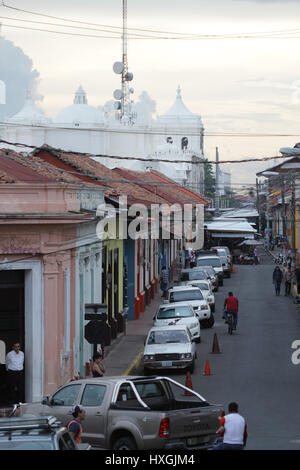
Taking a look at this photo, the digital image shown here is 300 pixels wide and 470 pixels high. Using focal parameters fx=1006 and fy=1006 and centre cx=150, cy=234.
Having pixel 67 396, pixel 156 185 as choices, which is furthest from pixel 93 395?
pixel 156 185

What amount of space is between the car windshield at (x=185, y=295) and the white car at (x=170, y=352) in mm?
9573

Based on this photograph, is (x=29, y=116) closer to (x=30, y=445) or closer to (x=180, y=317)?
(x=180, y=317)

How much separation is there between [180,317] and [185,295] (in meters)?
5.00

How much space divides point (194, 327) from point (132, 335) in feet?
12.5

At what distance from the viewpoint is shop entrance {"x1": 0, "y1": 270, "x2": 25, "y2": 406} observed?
21.5 meters

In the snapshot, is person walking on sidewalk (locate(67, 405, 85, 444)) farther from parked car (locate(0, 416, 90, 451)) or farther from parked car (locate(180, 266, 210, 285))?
parked car (locate(180, 266, 210, 285))

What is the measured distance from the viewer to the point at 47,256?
2122 cm

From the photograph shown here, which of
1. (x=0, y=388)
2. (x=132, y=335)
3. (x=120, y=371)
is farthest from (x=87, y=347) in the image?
(x=132, y=335)

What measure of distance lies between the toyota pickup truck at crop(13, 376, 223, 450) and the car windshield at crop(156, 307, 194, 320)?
1565cm

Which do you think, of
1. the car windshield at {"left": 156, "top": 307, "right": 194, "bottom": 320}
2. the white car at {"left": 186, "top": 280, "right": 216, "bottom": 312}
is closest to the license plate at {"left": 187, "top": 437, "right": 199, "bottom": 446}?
the car windshield at {"left": 156, "top": 307, "right": 194, "bottom": 320}

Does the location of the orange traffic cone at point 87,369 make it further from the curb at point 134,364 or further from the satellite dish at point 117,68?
the satellite dish at point 117,68

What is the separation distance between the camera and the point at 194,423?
15.0 m

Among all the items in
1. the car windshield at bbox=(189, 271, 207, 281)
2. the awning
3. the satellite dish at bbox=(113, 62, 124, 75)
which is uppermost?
the satellite dish at bbox=(113, 62, 124, 75)
